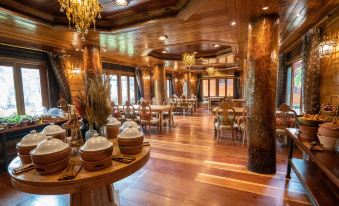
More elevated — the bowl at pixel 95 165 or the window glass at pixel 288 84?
the window glass at pixel 288 84

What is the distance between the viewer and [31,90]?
16.0 feet

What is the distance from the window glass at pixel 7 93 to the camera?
4.25 meters

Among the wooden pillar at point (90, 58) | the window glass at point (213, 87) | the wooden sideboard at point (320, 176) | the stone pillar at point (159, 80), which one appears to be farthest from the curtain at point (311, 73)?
the window glass at point (213, 87)

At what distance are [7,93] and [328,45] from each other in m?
6.90

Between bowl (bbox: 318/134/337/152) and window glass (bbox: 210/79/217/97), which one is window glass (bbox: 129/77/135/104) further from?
bowl (bbox: 318/134/337/152)

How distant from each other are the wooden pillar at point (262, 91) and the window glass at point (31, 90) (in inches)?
201

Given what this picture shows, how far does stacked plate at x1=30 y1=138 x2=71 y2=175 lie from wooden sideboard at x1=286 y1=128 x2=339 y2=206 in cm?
171

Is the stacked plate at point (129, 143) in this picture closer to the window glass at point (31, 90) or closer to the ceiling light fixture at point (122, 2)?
the ceiling light fixture at point (122, 2)

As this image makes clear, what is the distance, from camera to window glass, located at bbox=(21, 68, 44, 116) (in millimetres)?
4730

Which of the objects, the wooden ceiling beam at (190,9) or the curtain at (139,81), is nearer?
the wooden ceiling beam at (190,9)

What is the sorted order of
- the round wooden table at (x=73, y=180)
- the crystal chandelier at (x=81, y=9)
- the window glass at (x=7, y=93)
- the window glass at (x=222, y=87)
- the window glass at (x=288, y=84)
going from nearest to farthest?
the round wooden table at (x=73, y=180)
the crystal chandelier at (x=81, y=9)
the window glass at (x=7, y=93)
the window glass at (x=288, y=84)
the window glass at (x=222, y=87)

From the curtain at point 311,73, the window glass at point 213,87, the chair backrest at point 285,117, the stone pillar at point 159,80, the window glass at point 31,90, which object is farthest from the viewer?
the window glass at point 213,87

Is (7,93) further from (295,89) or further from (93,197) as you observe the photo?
(295,89)

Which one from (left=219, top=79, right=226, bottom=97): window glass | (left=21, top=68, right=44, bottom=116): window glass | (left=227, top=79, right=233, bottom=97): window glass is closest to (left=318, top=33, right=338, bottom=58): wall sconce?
(left=21, top=68, right=44, bottom=116): window glass
